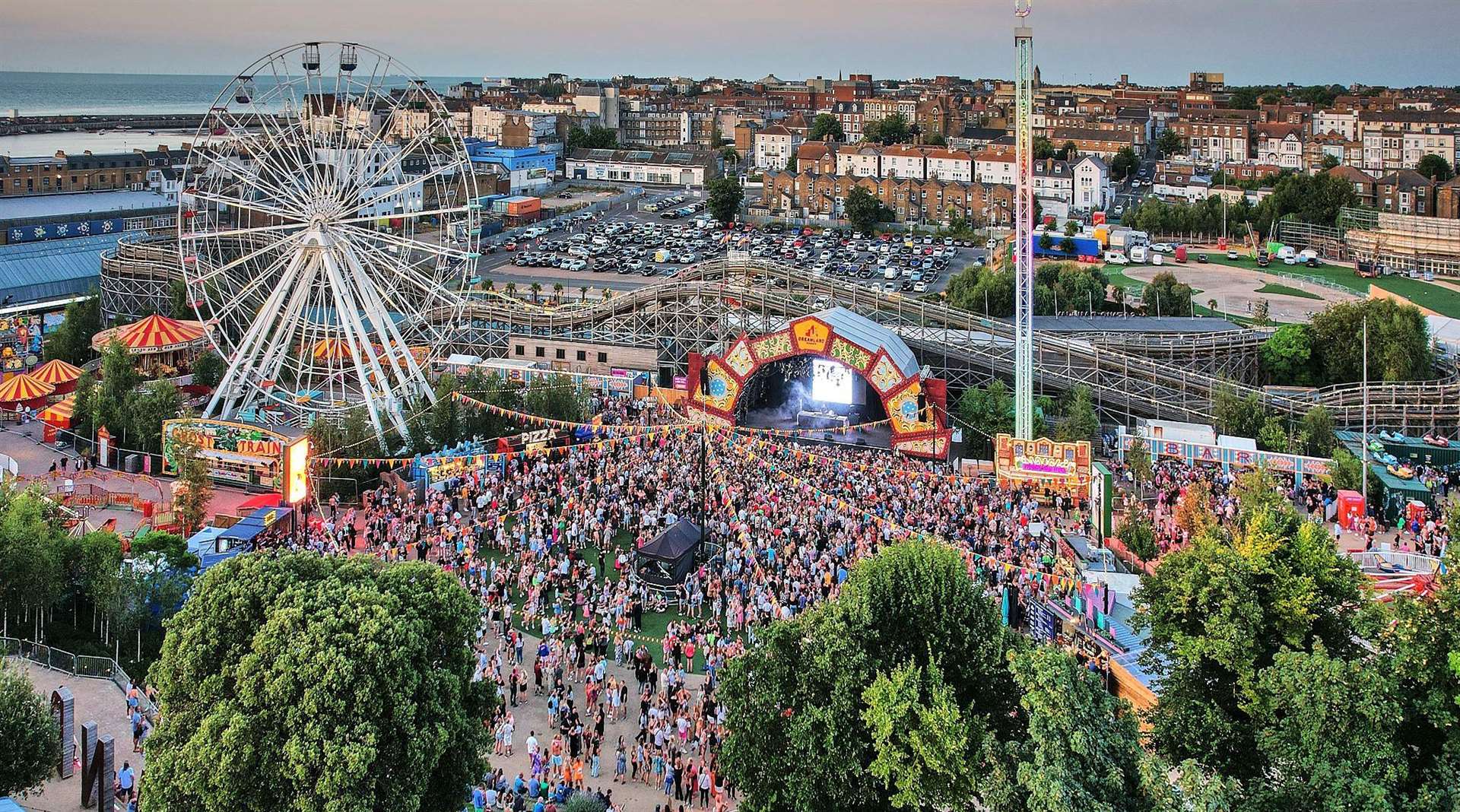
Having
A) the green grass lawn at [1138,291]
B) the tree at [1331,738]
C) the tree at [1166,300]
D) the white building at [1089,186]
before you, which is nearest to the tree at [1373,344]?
the green grass lawn at [1138,291]

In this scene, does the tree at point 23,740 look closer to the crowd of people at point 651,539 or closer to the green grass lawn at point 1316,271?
the crowd of people at point 651,539

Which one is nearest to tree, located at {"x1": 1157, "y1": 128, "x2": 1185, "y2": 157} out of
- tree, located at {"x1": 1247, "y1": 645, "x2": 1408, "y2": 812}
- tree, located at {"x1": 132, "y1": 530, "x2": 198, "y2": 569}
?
tree, located at {"x1": 132, "y1": 530, "x2": 198, "y2": 569}

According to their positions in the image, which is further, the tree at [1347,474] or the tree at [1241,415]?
the tree at [1241,415]

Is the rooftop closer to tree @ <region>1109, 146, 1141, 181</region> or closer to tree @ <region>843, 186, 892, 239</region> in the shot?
tree @ <region>843, 186, 892, 239</region>

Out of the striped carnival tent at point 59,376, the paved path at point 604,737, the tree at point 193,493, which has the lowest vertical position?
the paved path at point 604,737

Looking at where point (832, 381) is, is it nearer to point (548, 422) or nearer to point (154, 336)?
point (548, 422)

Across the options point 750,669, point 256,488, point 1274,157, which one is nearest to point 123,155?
point 256,488
